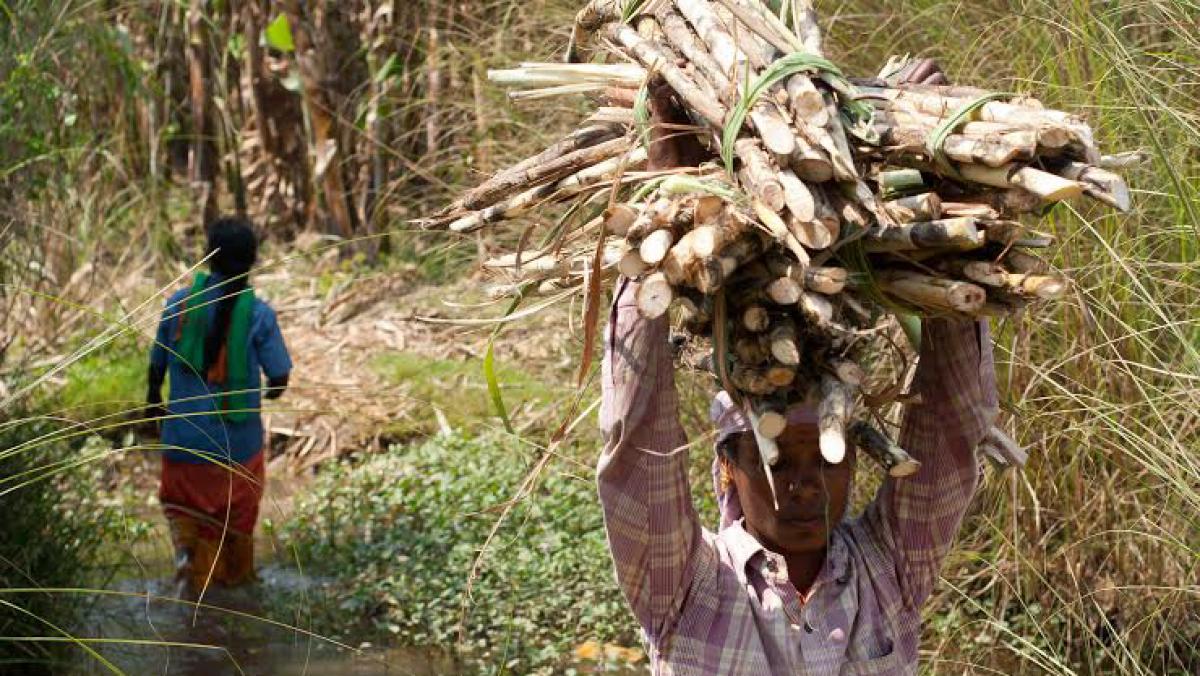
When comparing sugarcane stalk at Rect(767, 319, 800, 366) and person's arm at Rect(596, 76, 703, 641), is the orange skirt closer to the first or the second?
person's arm at Rect(596, 76, 703, 641)

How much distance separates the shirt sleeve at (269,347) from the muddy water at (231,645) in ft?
2.70

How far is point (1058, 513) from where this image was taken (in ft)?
15.3

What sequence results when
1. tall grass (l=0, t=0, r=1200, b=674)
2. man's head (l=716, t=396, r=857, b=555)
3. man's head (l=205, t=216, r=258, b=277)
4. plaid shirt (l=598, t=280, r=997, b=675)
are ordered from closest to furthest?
plaid shirt (l=598, t=280, r=997, b=675) → man's head (l=716, t=396, r=857, b=555) → tall grass (l=0, t=0, r=1200, b=674) → man's head (l=205, t=216, r=258, b=277)

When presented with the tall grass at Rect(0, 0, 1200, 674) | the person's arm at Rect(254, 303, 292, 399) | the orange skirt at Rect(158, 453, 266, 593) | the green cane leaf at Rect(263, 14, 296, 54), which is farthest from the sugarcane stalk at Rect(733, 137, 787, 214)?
the green cane leaf at Rect(263, 14, 296, 54)

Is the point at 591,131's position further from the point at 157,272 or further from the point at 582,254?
the point at 157,272

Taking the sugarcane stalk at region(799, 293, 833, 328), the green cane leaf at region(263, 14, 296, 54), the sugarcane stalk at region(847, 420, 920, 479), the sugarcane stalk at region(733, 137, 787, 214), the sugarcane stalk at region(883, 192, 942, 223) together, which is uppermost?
the sugarcane stalk at region(733, 137, 787, 214)

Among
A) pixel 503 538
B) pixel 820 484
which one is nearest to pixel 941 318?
pixel 820 484

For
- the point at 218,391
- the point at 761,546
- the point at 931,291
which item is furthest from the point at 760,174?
the point at 218,391

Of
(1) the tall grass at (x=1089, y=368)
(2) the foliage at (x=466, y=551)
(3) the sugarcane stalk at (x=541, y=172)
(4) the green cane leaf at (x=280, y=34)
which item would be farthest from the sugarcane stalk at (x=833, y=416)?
(4) the green cane leaf at (x=280, y=34)

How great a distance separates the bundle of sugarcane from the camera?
2432 mm

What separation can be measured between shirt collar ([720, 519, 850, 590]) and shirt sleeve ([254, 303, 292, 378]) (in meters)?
3.79

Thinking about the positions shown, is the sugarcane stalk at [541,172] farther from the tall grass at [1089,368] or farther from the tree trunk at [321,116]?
the tree trunk at [321,116]

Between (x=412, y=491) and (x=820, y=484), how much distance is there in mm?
4103

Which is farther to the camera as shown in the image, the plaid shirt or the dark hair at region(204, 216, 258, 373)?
the dark hair at region(204, 216, 258, 373)
